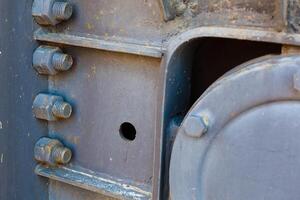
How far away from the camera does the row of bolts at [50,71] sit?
151 cm

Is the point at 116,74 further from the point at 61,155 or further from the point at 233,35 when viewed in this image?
the point at 233,35

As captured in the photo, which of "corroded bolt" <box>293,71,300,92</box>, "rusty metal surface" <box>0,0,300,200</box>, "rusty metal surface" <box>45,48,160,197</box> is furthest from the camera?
"rusty metal surface" <box>45,48,160,197</box>

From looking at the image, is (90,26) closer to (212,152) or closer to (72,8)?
(72,8)

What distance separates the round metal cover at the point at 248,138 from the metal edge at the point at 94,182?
262 millimetres

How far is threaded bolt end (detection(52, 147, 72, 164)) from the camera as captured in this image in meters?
1.58

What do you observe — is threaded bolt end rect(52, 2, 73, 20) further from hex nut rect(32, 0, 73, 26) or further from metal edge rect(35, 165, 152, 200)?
metal edge rect(35, 165, 152, 200)

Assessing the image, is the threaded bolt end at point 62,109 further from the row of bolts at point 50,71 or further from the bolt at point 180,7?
the bolt at point 180,7

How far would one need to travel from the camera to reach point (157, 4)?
135 cm

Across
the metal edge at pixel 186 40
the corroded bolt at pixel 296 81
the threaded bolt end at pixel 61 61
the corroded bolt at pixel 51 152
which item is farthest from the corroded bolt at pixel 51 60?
the corroded bolt at pixel 296 81

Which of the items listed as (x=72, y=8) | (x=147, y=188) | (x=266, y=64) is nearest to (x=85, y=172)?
(x=147, y=188)

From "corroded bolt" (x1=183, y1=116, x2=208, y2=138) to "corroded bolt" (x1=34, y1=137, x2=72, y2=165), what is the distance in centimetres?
50

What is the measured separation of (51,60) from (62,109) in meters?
0.14

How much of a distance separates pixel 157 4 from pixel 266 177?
495mm

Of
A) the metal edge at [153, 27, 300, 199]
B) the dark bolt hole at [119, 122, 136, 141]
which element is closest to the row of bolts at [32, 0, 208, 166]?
the dark bolt hole at [119, 122, 136, 141]
